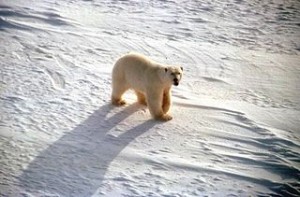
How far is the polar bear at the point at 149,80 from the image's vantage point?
4.49 meters

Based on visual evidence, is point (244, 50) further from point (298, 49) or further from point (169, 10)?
point (169, 10)

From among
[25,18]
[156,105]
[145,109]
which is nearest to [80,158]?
[156,105]

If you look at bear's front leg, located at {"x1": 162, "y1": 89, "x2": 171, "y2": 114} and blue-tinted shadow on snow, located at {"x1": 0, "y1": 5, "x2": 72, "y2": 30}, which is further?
blue-tinted shadow on snow, located at {"x1": 0, "y1": 5, "x2": 72, "y2": 30}

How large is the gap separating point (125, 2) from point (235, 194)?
5192mm

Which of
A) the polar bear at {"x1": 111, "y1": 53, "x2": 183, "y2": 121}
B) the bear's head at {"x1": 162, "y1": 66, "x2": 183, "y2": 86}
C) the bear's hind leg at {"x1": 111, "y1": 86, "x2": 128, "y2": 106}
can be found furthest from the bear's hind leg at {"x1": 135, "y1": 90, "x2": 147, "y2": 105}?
the bear's head at {"x1": 162, "y1": 66, "x2": 183, "y2": 86}

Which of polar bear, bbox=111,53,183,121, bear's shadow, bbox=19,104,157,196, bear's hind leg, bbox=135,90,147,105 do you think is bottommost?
bear's shadow, bbox=19,104,157,196

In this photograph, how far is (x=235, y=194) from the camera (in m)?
3.82

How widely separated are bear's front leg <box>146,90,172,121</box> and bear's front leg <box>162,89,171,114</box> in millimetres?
76

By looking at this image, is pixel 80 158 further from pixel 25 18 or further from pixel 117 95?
pixel 25 18

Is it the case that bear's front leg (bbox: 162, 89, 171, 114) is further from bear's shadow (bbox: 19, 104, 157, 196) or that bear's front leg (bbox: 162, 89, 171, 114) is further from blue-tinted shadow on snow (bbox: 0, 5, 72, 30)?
blue-tinted shadow on snow (bbox: 0, 5, 72, 30)

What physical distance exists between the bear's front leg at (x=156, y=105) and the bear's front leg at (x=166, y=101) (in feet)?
0.25

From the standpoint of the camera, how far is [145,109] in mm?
5023

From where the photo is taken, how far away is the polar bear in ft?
14.7

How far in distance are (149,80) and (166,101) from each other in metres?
0.34
